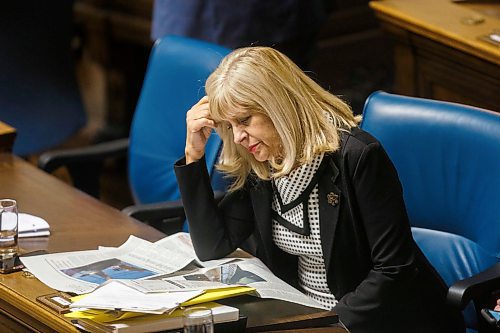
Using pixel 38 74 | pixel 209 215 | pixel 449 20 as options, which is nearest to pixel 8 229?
pixel 209 215

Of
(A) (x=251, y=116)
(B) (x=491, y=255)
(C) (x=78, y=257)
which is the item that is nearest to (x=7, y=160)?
(C) (x=78, y=257)

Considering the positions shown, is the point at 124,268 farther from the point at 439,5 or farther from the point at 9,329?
the point at 439,5

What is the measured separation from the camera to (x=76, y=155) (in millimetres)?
3699

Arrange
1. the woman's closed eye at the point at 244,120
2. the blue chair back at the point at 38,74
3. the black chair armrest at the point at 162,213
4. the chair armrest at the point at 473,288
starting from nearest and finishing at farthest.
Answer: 1. the chair armrest at the point at 473,288
2. the woman's closed eye at the point at 244,120
3. the black chair armrest at the point at 162,213
4. the blue chair back at the point at 38,74

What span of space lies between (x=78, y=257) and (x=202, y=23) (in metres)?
1.65

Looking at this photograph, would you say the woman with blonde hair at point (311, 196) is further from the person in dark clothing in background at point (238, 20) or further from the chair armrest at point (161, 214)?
the person in dark clothing in background at point (238, 20)

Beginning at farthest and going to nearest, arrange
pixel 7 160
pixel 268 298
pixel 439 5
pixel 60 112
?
Answer: pixel 60 112 < pixel 439 5 < pixel 7 160 < pixel 268 298

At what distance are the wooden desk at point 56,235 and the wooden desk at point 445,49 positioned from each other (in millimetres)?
1132

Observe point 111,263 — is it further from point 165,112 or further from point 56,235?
point 165,112

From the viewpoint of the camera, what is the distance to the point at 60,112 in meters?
4.81

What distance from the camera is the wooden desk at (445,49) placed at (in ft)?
11.4

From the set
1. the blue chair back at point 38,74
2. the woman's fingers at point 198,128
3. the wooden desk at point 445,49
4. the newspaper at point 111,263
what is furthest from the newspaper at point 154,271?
the blue chair back at point 38,74

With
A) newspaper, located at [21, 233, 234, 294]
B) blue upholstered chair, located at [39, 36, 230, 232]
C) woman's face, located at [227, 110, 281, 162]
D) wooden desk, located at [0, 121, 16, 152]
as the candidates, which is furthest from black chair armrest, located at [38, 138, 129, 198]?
woman's face, located at [227, 110, 281, 162]

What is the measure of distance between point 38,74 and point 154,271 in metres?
2.34
